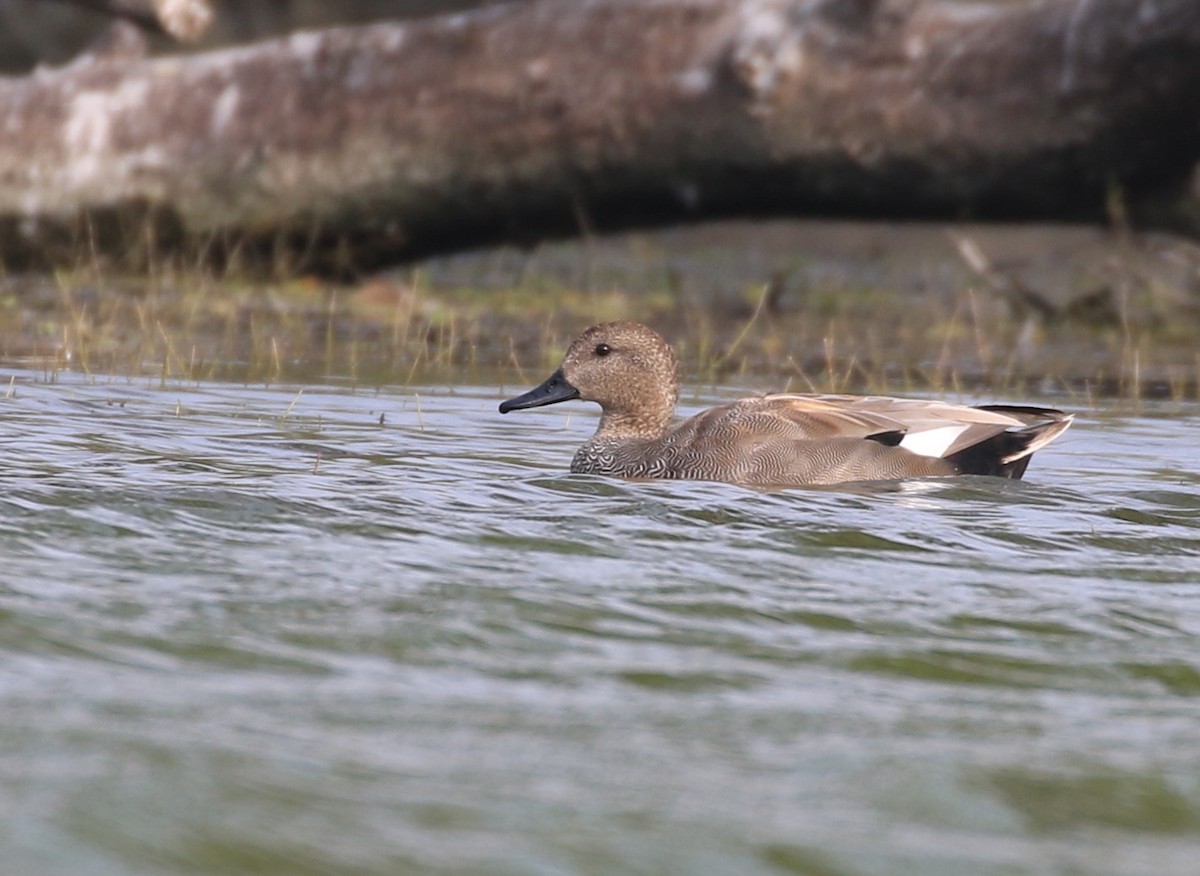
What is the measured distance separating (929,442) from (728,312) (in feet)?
17.8

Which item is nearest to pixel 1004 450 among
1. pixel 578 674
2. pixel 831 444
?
pixel 831 444

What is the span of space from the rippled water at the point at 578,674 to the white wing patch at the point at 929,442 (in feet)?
1.36

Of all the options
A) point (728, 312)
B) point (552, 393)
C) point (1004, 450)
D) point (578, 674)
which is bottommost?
point (578, 674)

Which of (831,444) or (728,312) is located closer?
(831,444)

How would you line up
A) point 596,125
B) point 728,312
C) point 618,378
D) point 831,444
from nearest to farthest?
point 831,444 < point 618,378 < point 596,125 < point 728,312

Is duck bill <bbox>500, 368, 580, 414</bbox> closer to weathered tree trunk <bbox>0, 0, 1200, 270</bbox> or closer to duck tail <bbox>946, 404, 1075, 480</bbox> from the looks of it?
duck tail <bbox>946, 404, 1075, 480</bbox>

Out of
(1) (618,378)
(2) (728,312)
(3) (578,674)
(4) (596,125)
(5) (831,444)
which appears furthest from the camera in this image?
(2) (728,312)

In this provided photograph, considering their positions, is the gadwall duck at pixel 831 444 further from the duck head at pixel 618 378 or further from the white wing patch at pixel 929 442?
the duck head at pixel 618 378

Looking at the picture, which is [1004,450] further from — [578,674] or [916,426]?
[578,674]

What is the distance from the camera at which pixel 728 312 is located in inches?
466

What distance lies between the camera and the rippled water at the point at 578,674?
9.68ft

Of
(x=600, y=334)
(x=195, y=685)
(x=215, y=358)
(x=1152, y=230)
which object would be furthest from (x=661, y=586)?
(x=1152, y=230)

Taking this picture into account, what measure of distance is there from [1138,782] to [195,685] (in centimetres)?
163

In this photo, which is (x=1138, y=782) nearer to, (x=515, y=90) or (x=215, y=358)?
(x=215, y=358)
